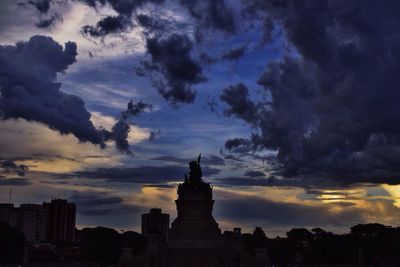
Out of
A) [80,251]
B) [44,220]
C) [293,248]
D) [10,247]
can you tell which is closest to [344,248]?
[293,248]

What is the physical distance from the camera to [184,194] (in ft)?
243

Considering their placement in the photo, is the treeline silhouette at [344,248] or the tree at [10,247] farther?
the tree at [10,247]

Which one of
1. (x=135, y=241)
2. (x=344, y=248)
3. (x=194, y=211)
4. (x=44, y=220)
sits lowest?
(x=344, y=248)

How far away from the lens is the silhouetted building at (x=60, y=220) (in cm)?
17062

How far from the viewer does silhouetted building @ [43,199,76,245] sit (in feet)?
560

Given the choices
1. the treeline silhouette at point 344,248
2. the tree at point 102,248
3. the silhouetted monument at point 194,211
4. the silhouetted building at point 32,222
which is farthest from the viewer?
the silhouetted building at point 32,222

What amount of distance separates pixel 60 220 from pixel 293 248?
8269cm

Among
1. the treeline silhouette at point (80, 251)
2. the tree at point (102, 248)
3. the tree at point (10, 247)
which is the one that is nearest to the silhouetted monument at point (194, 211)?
the treeline silhouette at point (80, 251)

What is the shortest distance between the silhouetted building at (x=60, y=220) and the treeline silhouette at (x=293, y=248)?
52.8m

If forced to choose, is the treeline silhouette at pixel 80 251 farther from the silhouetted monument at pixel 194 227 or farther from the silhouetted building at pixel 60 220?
the silhouetted building at pixel 60 220

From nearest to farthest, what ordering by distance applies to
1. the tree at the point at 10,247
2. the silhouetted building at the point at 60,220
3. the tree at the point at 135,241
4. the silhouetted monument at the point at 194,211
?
the silhouetted monument at the point at 194,211 < the tree at the point at 10,247 < the tree at the point at 135,241 < the silhouetted building at the point at 60,220

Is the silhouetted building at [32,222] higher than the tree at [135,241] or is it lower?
higher

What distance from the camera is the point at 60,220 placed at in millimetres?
170625

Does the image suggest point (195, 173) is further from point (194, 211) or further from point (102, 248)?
point (102, 248)
